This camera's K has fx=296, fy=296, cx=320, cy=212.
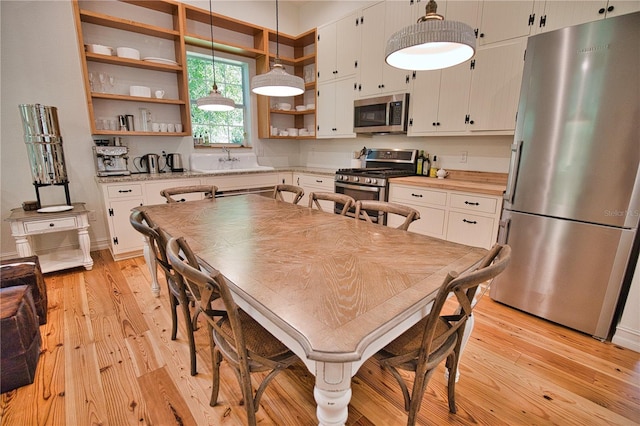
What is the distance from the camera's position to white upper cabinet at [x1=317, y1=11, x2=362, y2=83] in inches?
142

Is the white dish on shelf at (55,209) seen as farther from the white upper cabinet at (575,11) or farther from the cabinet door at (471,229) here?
the white upper cabinet at (575,11)

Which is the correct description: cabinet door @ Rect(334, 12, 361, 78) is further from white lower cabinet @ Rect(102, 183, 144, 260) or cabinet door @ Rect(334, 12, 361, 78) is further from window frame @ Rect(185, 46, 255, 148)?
white lower cabinet @ Rect(102, 183, 144, 260)

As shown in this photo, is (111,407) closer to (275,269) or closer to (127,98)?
(275,269)

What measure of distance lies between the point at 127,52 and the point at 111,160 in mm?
1168

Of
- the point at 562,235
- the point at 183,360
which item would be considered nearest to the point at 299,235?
the point at 183,360

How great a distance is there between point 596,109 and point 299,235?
190 centimetres

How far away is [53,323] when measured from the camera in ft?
6.81

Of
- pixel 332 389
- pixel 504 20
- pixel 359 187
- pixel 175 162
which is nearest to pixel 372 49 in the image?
pixel 504 20

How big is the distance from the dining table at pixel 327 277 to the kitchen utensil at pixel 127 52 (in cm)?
237

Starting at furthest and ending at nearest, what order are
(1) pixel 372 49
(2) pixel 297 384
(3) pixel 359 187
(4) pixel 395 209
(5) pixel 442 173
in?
(1) pixel 372 49 < (3) pixel 359 187 < (5) pixel 442 173 < (4) pixel 395 209 < (2) pixel 297 384

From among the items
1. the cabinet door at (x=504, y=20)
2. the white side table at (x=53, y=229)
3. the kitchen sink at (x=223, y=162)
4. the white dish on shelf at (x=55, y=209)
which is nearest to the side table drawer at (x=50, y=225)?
the white side table at (x=53, y=229)

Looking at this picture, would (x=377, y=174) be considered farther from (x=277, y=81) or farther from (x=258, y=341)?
(x=258, y=341)

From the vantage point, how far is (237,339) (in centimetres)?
99

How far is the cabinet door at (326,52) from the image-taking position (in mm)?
3889
